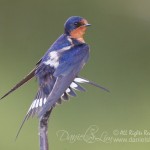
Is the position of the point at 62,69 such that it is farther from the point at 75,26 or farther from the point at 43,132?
the point at 43,132

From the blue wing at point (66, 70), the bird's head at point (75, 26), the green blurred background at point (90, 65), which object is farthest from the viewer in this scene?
the green blurred background at point (90, 65)

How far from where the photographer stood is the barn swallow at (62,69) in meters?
2.07

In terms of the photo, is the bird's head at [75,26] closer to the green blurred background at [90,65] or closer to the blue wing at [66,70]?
the blue wing at [66,70]

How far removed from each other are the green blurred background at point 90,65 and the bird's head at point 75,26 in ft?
4.47

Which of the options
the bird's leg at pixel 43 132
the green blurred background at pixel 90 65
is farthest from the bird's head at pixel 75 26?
the green blurred background at pixel 90 65

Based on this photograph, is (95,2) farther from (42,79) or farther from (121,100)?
(42,79)

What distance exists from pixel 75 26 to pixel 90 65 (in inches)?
84.7

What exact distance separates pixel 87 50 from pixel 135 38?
7.97ft

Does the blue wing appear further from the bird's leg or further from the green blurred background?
the green blurred background

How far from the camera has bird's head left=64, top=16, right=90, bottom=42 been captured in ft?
7.39

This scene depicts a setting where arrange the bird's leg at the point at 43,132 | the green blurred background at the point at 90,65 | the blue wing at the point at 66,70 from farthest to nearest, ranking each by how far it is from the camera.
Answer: the green blurred background at the point at 90,65 < the blue wing at the point at 66,70 < the bird's leg at the point at 43,132

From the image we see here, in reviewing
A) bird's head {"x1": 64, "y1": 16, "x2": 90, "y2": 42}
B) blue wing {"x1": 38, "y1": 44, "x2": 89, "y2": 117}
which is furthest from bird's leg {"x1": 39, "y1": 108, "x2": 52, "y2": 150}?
bird's head {"x1": 64, "y1": 16, "x2": 90, "y2": 42}

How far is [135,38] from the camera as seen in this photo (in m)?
4.78

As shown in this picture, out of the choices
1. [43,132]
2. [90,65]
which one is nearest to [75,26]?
[43,132]
